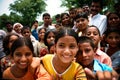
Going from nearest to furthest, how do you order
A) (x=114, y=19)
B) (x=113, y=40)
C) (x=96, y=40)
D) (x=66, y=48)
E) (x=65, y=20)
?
1. (x=66, y=48)
2. (x=96, y=40)
3. (x=113, y=40)
4. (x=114, y=19)
5. (x=65, y=20)

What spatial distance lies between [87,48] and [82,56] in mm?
130

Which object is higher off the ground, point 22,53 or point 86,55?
point 22,53

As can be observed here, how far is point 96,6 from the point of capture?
18.9ft

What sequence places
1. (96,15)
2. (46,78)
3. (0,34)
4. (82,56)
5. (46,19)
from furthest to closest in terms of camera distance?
(46,19) < (0,34) < (96,15) < (82,56) < (46,78)

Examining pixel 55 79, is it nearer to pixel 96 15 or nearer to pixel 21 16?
pixel 96 15

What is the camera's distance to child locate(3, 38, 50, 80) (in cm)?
259

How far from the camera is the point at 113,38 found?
4266 mm

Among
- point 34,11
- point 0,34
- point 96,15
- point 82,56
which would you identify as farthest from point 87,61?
point 34,11

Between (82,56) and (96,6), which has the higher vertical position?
(96,6)

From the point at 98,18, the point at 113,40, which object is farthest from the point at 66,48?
the point at 98,18

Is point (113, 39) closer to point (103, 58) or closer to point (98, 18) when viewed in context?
point (103, 58)

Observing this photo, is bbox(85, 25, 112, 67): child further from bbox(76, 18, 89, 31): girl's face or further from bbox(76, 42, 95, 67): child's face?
bbox(76, 18, 89, 31): girl's face

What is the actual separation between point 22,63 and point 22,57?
0.21ft

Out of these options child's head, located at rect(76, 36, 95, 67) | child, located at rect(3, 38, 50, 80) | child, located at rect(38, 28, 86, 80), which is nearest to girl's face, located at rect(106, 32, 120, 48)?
child's head, located at rect(76, 36, 95, 67)
